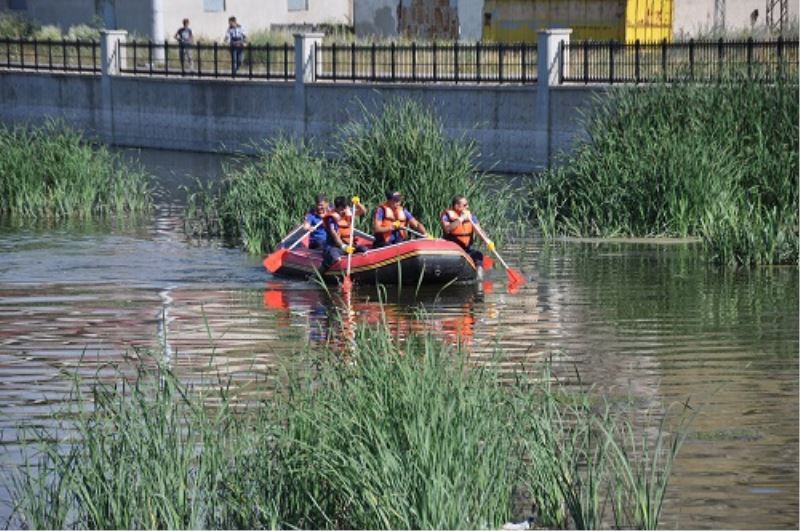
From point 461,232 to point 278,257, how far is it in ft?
8.46

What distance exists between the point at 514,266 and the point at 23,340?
8112 millimetres

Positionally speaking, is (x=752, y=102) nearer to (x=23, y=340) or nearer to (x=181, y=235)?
(x=181, y=235)

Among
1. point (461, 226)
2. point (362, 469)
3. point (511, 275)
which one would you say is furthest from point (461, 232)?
point (362, 469)

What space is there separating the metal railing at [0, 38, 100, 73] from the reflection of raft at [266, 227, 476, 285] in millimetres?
29610

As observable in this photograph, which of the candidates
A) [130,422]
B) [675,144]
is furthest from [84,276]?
[130,422]

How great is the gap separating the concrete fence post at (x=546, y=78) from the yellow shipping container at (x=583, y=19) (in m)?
10.5

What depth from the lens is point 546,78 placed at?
39.7 m

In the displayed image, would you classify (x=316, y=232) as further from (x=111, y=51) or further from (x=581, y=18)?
(x=111, y=51)

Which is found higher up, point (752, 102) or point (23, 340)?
point (752, 102)

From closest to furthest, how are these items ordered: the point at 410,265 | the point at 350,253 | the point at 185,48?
1. the point at 410,265
2. the point at 350,253
3. the point at 185,48

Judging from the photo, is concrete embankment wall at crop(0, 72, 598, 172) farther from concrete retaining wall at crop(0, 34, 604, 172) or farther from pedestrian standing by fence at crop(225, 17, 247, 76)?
pedestrian standing by fence at crop(225, 17, 247, 76)

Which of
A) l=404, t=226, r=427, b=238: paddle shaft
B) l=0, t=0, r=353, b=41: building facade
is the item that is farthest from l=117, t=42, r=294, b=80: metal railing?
l=404, t=226, r=427, b=238: paddle shaft

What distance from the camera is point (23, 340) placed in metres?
20.0

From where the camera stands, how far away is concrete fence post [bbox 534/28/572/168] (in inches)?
1545
